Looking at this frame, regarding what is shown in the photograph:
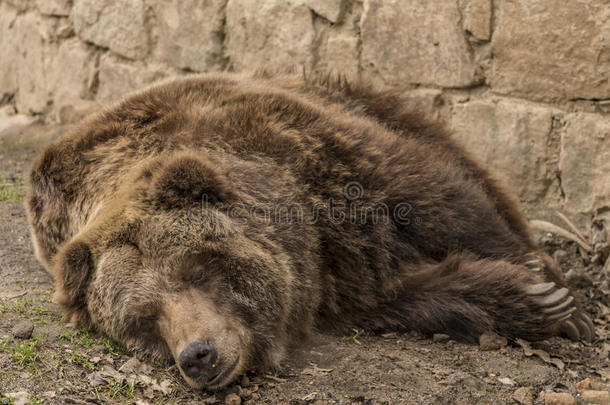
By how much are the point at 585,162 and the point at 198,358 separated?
102 inches

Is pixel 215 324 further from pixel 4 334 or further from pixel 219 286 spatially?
pixel 4 334

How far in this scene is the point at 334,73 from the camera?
16.8ft

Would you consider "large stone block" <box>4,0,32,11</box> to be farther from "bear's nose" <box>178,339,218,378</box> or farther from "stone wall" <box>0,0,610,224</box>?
"bear's nose" <box>178,339,218,378</box>

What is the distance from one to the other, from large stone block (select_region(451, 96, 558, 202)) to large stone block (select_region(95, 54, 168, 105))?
2.71 meters

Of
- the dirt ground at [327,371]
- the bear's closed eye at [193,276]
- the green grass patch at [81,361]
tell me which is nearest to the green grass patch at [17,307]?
the dirt ground at [327,371]

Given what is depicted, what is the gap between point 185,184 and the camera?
325cm

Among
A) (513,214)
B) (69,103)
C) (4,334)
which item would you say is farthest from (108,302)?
(69,103)

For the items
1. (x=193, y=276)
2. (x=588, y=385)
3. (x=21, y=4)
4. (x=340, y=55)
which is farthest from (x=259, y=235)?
(x=21, y=4)

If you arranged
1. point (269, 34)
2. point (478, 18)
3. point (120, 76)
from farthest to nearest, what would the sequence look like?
point (120, 76), point (269, 34), point (478, 18)

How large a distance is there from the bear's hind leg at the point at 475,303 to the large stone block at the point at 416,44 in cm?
148

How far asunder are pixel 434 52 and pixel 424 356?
6.99ft

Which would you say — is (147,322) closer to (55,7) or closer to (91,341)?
(91,341)

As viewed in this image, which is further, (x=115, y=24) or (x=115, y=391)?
(x=115, y=24)

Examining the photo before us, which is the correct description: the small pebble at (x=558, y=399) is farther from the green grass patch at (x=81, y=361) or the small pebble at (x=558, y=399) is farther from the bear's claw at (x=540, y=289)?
the green grass patch at (x=81, y=361)
